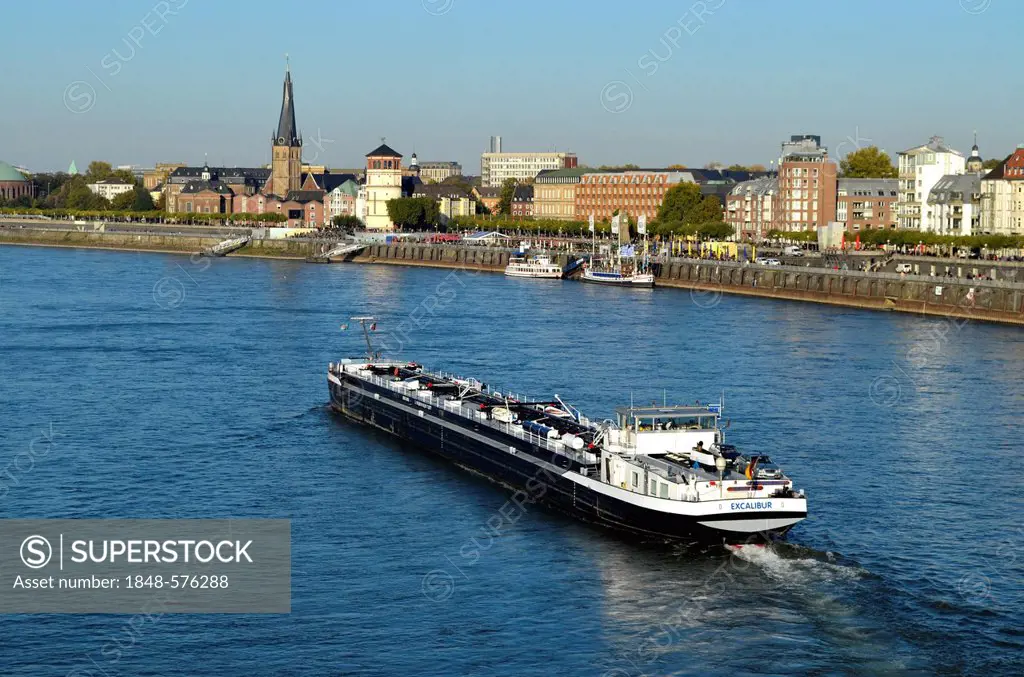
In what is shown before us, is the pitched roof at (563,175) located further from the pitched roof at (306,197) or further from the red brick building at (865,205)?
the red brick building at (865,205)

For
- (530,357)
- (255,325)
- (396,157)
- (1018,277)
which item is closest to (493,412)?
(530,357)

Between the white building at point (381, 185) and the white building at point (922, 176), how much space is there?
57282 millimetres

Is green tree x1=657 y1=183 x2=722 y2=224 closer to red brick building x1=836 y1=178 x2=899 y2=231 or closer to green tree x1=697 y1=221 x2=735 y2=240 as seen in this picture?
green tree x1=697 y1=221 x2=735 y2=240

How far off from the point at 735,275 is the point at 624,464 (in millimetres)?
66272

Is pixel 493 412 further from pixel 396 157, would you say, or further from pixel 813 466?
pixel 396 157

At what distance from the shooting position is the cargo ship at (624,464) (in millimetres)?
27766

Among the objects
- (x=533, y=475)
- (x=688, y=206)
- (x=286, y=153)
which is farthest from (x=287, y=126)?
(x=533, y=475)

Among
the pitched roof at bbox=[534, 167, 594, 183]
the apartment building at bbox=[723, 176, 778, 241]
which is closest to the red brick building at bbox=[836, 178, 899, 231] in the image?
the apartment building at bbox=[723, 176, 778, 241]

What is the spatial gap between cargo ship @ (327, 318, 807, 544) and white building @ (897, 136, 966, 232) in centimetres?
8314

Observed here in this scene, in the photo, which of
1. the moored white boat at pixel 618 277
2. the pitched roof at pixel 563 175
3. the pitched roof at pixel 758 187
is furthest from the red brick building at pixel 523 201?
the moored white boat at pixel 618 277

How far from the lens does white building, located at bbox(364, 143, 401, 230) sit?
520 feet

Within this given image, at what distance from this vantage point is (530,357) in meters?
54.1

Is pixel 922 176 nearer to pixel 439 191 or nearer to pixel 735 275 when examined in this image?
pixel 735 275

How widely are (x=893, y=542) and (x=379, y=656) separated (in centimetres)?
1068
